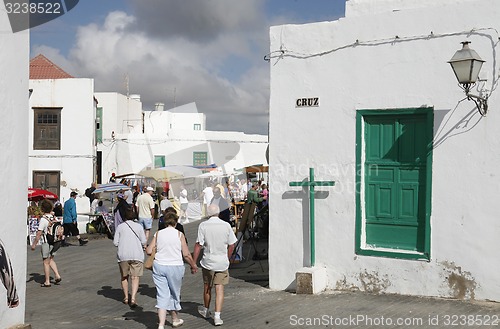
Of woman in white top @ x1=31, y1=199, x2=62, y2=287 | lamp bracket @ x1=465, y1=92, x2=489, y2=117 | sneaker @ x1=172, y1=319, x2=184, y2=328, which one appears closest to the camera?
sneaker @ x1=172, y1=319, x2=184, y2=328

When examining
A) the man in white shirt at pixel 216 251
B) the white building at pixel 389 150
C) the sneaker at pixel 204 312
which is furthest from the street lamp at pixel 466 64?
the sneaker at pixel 204 312

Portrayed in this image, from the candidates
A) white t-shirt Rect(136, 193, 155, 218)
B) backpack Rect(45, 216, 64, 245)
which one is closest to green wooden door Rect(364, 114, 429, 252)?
backpack Rect(45, 216, 64, 245)

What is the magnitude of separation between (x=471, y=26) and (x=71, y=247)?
44.0 feet

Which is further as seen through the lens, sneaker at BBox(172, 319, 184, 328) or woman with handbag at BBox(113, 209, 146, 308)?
woman with handbag at BBox(113, 209, 146, 308)

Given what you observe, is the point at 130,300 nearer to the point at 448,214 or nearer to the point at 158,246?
the point at 158,246

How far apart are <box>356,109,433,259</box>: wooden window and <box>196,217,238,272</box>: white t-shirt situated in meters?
2.27

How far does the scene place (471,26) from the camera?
8.80 meters

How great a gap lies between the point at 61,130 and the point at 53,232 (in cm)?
1710

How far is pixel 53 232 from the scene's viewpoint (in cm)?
1186

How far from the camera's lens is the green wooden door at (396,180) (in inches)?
367

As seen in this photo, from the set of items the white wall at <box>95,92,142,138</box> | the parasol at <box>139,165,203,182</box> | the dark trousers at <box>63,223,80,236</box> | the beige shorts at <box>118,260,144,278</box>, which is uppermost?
the white wall at <box>95,92,142,138</box>

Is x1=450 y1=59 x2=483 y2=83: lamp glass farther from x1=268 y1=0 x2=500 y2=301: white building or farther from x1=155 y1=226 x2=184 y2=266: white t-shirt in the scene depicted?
x1=155 y1=226 x2=184 y2=266: white t-shirt

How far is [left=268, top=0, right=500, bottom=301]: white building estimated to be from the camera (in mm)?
8773

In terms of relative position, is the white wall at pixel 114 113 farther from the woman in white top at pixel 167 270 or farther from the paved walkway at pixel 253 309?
the woman in white top at pixel 167 270
